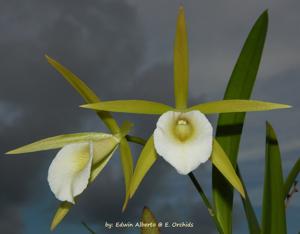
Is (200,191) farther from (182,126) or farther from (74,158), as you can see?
(74,158)

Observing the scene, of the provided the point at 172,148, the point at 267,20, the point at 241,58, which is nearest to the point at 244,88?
the point at 241,58

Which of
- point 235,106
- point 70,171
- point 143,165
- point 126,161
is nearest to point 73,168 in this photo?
point 70,171

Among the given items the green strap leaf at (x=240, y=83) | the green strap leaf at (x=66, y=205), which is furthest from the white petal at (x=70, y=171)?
the green strap leaf at (x=240, y=83)

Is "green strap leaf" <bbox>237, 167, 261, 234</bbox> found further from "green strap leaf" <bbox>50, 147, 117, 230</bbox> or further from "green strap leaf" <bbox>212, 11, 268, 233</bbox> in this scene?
"green strap leaf" <bbox>50, 147, 117, 230</bbox>

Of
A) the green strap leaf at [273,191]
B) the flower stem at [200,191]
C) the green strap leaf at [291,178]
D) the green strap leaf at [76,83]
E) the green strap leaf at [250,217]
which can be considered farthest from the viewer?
the green strap leaf at [250,217]

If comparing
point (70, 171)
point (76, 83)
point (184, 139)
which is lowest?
point (70, 171)

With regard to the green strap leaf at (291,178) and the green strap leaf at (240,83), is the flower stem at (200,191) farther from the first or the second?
the green strap leaf at (291,178)

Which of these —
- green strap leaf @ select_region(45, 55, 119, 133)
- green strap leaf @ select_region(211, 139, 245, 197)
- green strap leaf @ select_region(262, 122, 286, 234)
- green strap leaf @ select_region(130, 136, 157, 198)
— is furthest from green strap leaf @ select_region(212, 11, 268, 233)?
green strap leaf @ select_region(45, 55, 119, 133)

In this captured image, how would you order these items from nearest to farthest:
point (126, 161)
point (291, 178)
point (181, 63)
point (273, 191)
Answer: point (181, 63), point (126, 161), point (273, 191), point (291, 178)
